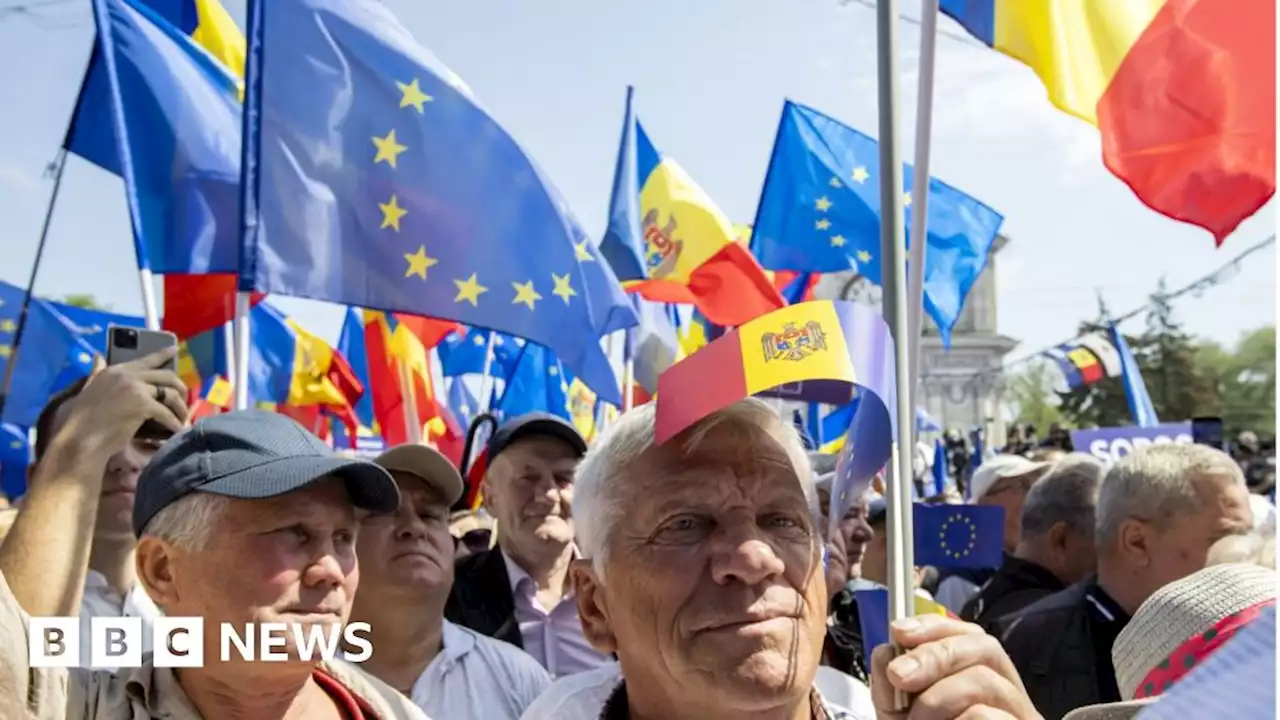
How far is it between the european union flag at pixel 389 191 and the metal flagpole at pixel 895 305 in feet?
9.88

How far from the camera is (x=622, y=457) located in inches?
71.6

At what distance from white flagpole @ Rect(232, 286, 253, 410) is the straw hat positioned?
9.22ft

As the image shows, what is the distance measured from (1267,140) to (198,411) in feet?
19.3

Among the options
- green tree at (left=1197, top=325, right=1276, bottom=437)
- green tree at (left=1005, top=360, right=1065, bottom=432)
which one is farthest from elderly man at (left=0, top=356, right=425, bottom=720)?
green tree at (left=1005, top=360, right=1065, bottom=432)

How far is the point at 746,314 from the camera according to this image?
6.87 metres

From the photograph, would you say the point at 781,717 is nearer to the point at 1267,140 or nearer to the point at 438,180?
the point at 1267,140

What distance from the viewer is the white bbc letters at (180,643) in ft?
6.29

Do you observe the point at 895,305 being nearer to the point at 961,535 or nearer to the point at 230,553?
the point at 230,553

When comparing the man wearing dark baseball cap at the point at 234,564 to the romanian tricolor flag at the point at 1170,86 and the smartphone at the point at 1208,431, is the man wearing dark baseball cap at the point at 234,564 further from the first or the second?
the smartphone at the point at 1208,431

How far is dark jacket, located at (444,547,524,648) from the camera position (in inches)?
145

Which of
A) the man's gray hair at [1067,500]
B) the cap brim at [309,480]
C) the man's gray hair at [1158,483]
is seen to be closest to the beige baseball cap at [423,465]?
the cap brim at [309,480]

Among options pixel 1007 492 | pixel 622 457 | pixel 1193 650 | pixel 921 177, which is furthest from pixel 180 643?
pixel 1007 492

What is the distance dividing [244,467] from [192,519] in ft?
0.41

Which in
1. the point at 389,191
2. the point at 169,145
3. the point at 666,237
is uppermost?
the point at 666,237
